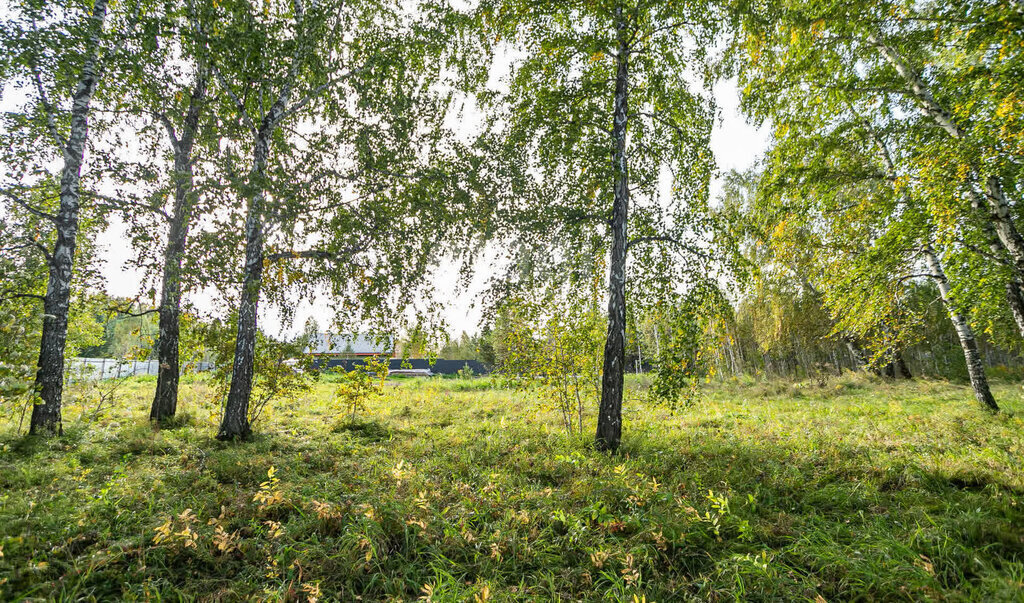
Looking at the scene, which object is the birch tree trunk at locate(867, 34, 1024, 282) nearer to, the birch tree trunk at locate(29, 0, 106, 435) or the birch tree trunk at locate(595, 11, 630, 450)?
the birch tree trunk at locate(595, 11, 630, 450)

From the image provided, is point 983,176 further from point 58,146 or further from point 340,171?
point 58,146

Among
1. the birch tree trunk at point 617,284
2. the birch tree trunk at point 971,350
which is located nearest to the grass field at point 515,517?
the birch tree trunk at point 617,284

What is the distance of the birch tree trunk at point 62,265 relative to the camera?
624 cm

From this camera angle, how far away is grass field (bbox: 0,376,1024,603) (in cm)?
289

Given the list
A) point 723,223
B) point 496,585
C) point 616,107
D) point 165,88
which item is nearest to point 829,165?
point 723,223

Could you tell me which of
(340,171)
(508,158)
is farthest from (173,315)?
(508,158)

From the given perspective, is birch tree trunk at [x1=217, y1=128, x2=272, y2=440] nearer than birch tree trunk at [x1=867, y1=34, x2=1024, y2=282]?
No

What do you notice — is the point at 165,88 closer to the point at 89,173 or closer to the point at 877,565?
the point at 89,173

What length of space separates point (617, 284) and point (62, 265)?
966cm

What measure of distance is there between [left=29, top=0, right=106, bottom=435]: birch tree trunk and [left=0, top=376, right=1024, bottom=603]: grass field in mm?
607

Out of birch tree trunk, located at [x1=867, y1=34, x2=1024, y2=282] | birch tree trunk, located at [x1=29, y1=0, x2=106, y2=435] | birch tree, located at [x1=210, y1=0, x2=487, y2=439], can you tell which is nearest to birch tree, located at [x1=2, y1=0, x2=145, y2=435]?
birch tree trunk, located at [x1=29, y1=0, x2=106, y2=435]

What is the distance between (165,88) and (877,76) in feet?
42.0

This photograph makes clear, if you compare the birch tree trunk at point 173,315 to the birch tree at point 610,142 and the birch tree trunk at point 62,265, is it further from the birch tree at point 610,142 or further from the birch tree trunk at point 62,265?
the birch tree at point 610,142

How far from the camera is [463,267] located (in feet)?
20.9
